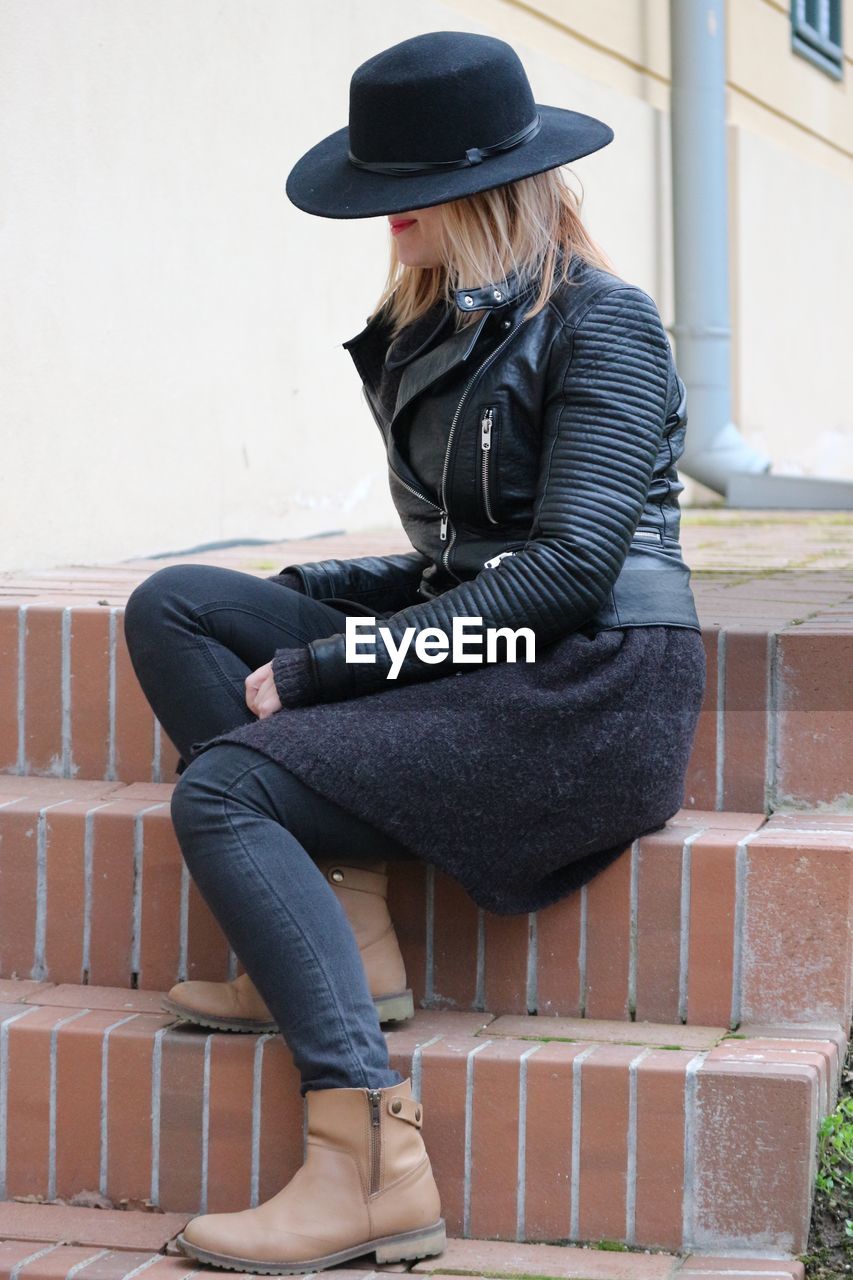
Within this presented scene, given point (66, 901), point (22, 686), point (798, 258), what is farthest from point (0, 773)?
point (798, 258)

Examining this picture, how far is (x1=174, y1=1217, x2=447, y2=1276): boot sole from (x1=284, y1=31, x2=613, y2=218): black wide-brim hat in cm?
128

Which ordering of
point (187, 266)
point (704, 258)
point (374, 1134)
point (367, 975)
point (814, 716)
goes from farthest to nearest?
point (704, 258) → point (187, 266) → point (814, 716) → point (367, 975) → point (374, 1134)

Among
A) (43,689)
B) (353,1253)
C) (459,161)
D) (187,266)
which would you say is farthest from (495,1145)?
(187,266)

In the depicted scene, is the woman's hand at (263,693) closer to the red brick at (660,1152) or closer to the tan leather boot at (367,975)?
the tan leather boot at (367,975)

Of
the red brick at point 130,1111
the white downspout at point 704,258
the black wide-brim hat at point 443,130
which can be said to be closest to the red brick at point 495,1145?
the red brick at point 130,1111

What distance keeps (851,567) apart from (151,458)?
1.72m

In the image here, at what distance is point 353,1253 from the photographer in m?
1.99

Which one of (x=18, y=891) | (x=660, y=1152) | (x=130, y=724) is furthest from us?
(x=130, y=724)

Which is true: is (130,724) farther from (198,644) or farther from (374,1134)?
(374,1134)

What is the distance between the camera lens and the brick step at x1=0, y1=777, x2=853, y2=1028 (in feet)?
7.31

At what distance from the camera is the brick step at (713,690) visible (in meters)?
2.45

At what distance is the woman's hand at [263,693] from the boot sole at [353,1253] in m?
0.67

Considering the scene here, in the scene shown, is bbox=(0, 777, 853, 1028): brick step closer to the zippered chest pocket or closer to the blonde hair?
the zippered chest pocket

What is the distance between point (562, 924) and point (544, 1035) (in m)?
0.16
